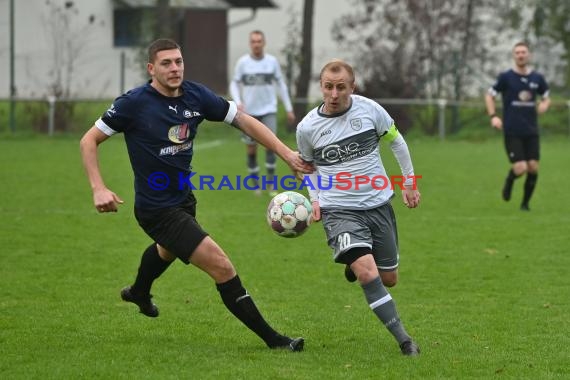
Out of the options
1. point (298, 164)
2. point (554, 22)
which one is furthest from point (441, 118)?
point (298, 164)

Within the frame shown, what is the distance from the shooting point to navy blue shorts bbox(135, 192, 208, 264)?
245 inches

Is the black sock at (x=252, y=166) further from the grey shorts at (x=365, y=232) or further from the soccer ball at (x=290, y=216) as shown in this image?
the grey shorts at (x=365, y=232)

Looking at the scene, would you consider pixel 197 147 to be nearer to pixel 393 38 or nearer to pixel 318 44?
pixel 393 38

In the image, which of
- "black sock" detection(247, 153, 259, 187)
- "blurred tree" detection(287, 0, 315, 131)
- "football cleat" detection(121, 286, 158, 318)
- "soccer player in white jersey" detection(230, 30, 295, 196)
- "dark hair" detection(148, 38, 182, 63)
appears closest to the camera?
"dark hair" detection(148, 38, 182, 63)

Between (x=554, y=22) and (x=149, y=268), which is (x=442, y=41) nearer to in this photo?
(x=554, y=22)

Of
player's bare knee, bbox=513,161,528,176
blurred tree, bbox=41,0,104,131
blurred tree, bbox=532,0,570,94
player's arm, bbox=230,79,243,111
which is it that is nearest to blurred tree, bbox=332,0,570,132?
blurred tree, bbox=532,0,570,94

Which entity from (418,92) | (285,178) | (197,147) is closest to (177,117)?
(285,178)

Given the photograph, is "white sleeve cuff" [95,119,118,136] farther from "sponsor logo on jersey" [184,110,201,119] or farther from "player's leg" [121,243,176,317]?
"player's leg" [121,243,176,317]

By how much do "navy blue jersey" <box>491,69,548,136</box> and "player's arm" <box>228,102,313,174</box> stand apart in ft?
24.3

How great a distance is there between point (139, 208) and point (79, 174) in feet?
36.4

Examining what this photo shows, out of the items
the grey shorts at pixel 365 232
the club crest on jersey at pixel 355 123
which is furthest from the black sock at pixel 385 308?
the club crest on jersey at pixel 355 123

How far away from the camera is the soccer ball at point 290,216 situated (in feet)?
21.7

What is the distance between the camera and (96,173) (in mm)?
6148

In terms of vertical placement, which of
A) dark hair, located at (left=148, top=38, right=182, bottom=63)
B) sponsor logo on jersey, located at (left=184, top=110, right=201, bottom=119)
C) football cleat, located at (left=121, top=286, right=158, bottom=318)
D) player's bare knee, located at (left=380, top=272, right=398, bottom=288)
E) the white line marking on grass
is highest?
dark hair, located at (left=148, top=38, right=182, bottom=63)
